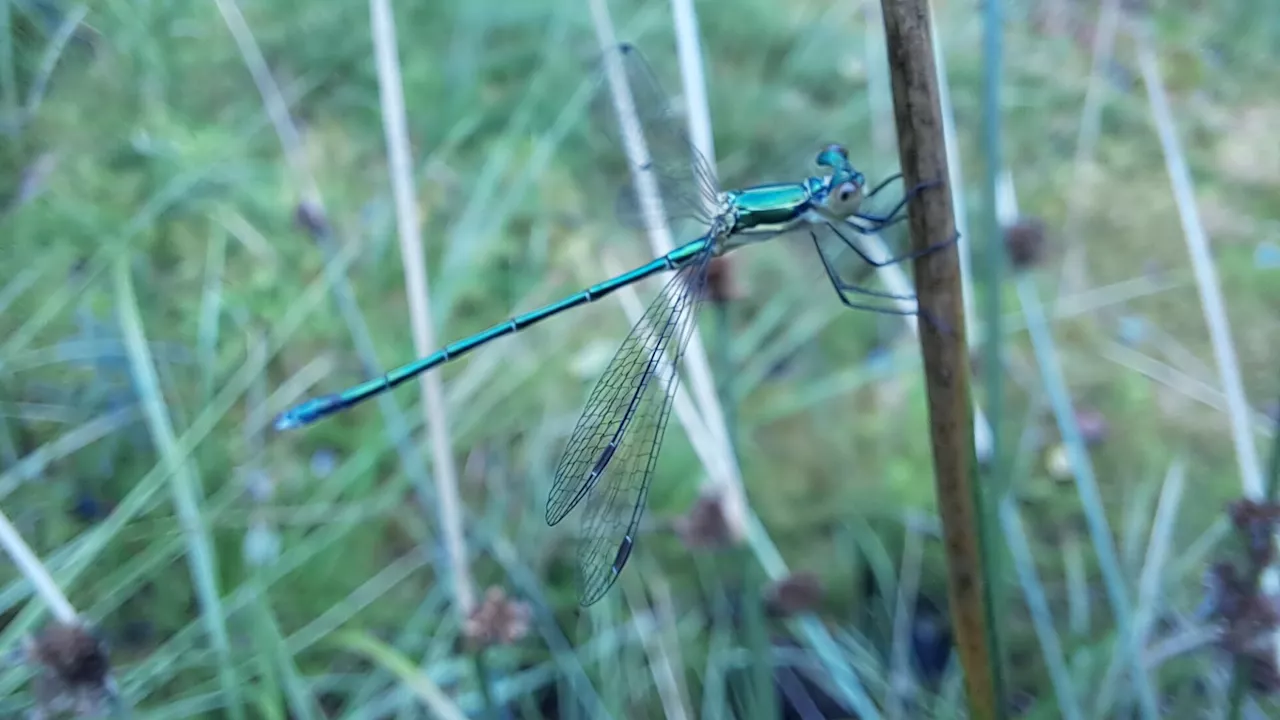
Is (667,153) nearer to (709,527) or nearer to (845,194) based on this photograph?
(845,194)

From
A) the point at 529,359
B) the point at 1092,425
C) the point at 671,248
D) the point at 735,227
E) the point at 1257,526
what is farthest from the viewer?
the point at 529,359

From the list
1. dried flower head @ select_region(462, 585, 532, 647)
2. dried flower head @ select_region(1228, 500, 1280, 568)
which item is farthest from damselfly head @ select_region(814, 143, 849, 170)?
dried flower head @ select_region(462, 585, 532, 647)

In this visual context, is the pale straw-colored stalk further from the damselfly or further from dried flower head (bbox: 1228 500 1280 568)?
dried flower head (bbox: 1228 500 1280 568)

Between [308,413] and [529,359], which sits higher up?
[529,359]

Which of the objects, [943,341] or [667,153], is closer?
[943,341]

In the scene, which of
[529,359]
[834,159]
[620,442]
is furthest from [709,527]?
[529,359]

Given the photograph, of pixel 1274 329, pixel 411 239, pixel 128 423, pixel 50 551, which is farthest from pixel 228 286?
pixel 1274 329

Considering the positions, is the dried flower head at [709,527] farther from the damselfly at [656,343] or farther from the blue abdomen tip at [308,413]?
the blue abdomen tip at [308,413]
